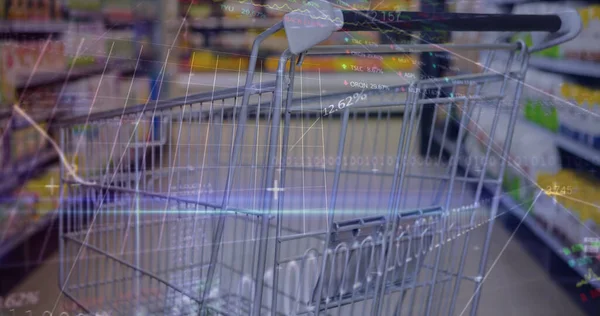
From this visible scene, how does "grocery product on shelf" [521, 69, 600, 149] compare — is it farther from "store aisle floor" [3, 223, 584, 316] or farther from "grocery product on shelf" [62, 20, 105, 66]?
"grocery product on shelf" [62, 20, 105, 66]

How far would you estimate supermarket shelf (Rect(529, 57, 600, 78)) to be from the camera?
1.87 m

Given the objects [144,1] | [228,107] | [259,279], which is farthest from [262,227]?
[144,1]

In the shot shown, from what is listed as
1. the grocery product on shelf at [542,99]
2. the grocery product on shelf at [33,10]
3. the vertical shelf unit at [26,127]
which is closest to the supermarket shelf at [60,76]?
the vertical shelf unit at [26,127]

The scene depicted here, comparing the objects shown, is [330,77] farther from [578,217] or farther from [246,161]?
[578,217]

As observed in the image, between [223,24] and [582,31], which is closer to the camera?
[223,24]

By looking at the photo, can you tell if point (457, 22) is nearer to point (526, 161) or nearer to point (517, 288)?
point (526, 161)

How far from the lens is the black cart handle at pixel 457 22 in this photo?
4.59ft

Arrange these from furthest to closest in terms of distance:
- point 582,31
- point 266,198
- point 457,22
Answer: point 582,31, point 457,22, point 266,198

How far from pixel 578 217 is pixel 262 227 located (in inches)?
45.8

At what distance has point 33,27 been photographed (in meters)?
1.24

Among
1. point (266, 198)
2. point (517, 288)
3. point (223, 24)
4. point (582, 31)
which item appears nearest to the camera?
point (266, 198)

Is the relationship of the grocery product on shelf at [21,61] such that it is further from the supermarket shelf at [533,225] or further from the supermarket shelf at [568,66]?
the supermarket shelf at [568,66]

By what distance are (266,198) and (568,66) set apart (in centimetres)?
119

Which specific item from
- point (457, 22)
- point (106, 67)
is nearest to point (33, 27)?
point (106, 67)
